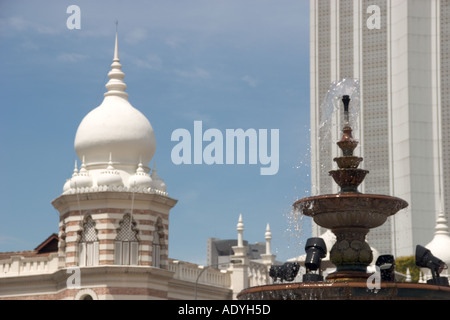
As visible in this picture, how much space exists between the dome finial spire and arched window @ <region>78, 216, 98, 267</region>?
6.95m

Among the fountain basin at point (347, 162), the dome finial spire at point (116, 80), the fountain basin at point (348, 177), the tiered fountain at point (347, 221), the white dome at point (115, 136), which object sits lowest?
the tiered fountain at point (347, 221)

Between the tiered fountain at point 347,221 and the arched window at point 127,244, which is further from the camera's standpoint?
the arched window at point 127,244

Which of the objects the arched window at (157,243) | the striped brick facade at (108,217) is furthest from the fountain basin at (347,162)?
the arched window at (157,243)

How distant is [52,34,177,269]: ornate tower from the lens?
171 ft

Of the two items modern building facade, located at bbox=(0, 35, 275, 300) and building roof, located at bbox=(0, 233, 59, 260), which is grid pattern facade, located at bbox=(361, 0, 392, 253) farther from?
modern building facade, located at bbox=(0, 35, 275, 300)

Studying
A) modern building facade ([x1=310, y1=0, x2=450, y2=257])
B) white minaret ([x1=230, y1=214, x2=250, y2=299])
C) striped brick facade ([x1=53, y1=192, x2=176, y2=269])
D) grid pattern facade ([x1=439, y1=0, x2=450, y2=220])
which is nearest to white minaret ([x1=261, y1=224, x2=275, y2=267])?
white minaret ([x1=230, y1=214, x2=250, y2=299])

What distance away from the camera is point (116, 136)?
5375 centimetres

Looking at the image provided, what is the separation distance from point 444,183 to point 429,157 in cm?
279

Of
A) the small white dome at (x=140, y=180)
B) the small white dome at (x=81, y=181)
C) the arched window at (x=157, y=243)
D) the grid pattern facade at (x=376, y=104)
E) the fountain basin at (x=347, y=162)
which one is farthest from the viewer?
the grid pattern facade at (x=376, y=104)

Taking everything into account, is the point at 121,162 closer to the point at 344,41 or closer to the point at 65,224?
the point at 65,224

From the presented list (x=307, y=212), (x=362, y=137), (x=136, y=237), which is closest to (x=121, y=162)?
(x=136, y=237)

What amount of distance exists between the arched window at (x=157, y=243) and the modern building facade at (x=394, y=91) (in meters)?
48.4

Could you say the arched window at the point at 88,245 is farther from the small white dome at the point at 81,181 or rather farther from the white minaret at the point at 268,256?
the white minaret at the point at 268,256

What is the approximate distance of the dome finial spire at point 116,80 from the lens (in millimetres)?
55844
